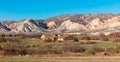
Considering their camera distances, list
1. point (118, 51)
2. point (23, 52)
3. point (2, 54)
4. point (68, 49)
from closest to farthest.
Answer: point (2, 54)
point (23, 52)
point (118, 51)
point (68, 49)

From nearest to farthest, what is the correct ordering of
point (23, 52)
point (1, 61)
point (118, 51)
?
point (1, 61) → point (23, 52) → point (118, 51)

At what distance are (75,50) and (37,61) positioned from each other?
840 inches

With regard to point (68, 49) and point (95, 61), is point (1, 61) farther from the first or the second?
point (68, 49)

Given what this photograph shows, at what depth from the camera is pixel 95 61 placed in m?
33.3

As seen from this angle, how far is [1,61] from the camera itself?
1237 inches

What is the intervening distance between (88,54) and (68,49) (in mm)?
8093

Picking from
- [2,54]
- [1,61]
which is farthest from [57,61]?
[2,54]

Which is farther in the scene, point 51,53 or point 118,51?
point 118,51

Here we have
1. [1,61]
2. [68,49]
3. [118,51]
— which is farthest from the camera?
[68,49]

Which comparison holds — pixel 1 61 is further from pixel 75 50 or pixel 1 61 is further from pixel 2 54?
pixel 75 50

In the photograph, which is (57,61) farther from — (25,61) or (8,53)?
(8,53)

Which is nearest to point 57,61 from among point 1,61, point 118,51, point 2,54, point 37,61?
point 37,61

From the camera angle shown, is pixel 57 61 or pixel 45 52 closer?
pixel 57 61

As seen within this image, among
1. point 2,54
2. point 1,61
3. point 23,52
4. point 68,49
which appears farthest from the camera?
point 68,49
